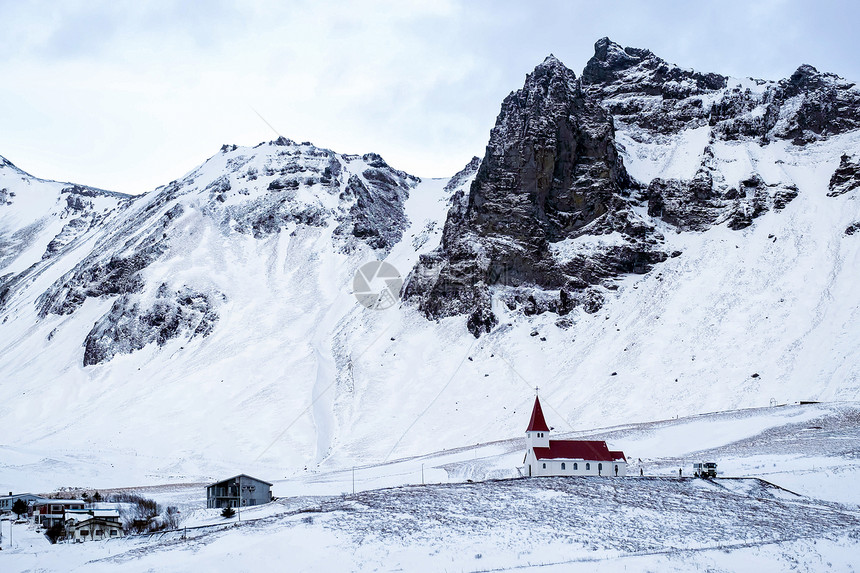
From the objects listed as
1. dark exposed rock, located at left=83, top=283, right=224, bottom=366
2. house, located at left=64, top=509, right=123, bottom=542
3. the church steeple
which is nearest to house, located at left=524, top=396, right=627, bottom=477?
the church steeple

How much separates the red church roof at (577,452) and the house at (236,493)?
820 inches

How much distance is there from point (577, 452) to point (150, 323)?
91.0 metres

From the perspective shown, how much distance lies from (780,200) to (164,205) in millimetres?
132518

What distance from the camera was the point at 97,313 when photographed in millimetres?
144875

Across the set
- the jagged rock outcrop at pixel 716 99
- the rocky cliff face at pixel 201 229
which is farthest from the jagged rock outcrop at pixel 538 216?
the rocky cliff face at pixel 201 229

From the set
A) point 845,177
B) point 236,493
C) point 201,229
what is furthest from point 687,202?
point 201,229

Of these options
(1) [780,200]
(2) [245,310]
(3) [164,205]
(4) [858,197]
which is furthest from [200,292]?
(4) [858,197]

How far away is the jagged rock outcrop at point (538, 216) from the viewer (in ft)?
374

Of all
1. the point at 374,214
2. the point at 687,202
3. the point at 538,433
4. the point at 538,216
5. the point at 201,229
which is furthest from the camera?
the point at 374,214

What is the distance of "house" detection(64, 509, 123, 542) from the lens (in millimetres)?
48594

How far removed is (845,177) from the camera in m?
109

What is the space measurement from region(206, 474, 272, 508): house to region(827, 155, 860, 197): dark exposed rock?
8736 cm

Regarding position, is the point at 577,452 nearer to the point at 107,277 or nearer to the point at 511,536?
the point at 511,536

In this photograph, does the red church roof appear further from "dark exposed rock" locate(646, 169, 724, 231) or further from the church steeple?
"dark exposed rock" locate(646, 169, 724, 231)
